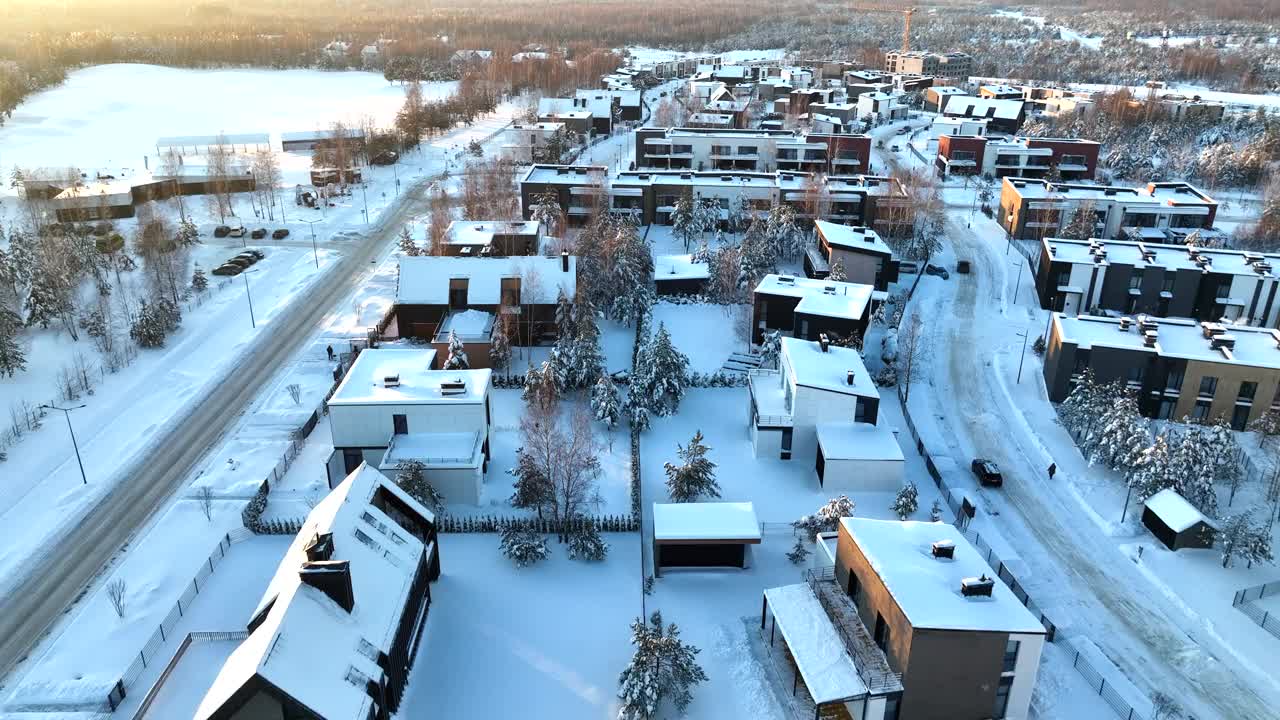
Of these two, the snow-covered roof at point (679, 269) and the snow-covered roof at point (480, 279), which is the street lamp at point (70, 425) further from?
the snow-covered roof at point (679, 269)

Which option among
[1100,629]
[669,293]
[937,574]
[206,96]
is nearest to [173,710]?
[937,574]

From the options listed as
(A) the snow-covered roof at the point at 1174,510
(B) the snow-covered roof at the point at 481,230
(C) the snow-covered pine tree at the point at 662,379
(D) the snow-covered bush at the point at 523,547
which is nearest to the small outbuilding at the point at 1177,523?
(A) the snow-covered roof at the point at 1174,510

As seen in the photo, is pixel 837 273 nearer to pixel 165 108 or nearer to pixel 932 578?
pixel 932 578

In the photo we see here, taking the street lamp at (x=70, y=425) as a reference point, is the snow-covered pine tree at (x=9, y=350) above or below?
above

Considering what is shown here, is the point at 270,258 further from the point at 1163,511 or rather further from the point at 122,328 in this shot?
the point at 1163,511

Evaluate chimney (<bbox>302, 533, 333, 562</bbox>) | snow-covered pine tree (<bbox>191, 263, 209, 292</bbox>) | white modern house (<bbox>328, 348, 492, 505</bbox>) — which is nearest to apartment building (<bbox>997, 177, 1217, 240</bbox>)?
white modern house (<bbox>328, 348, 492, 505</bbox>)

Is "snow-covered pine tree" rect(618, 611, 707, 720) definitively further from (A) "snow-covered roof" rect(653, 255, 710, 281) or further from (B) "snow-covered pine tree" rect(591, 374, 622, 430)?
(A) "snow-covered roof" rect(653, 255, 710, 281)
